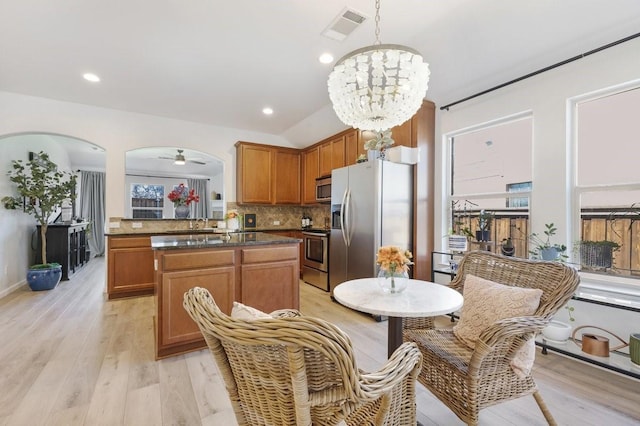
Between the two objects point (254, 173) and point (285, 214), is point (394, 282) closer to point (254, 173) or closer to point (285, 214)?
point (254, 173)

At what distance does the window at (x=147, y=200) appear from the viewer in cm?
795

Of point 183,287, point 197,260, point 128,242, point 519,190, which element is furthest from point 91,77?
point 519,190

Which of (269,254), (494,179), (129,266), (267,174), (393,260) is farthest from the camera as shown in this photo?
(267,174)

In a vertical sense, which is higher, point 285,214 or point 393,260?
point 285,214

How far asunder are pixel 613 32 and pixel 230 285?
3639 millimetres

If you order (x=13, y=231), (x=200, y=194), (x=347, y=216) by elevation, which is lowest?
(x=13, y=231)

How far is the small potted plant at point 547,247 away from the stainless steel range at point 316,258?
2.49 m

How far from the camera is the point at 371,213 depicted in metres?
3.32

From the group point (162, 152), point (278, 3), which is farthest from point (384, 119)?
point (162, 152)

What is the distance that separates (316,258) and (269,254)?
1904mm

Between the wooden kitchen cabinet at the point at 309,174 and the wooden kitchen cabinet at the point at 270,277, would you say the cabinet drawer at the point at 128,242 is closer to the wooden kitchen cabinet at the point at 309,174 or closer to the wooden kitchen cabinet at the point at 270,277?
the wooden kitchen cabinet at the point at 270,277

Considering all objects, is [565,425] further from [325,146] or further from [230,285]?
[325,146]

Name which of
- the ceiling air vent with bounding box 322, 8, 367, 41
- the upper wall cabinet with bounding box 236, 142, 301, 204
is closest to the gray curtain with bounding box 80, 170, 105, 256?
the upper wall cabinet with bounding box 236, 142, 301, 204

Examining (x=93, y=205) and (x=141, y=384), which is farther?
(x=93, y=205)
